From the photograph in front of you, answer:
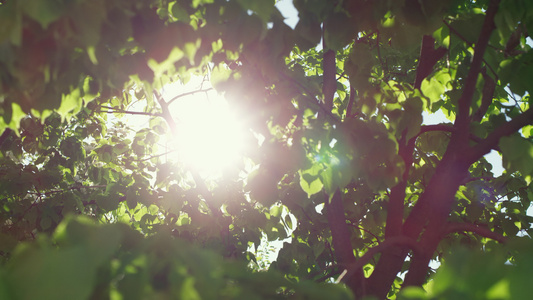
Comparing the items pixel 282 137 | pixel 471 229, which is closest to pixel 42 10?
pixel 282 137

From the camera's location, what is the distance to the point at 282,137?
2855mm

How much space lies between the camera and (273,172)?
290cm

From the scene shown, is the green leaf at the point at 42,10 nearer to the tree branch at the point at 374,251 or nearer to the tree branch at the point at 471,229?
the tree branch at the point at 374,251

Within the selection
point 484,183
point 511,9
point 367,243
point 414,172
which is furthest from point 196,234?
point 511,9

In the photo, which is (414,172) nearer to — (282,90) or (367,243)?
(367,243)

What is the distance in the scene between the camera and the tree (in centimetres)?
126

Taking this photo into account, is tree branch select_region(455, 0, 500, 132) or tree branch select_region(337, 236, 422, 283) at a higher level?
tree branch select_region(455, 0, 500, 132)

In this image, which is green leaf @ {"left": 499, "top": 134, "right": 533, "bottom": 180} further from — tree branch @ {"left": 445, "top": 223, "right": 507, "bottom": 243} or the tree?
tree branch @ {"left": 445, "top": 223, "right": 507, "bottom": 243}

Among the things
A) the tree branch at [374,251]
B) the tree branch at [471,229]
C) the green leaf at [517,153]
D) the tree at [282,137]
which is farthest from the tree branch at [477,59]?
the tree branch at [374,251]

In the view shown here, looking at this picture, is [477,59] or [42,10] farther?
[477,59]

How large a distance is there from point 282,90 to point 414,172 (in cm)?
237

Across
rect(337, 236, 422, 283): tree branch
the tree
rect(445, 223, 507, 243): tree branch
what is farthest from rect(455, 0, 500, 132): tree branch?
rect(337, 236, 422, 283): tree branch

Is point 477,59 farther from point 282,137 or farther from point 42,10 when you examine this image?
point 42,10

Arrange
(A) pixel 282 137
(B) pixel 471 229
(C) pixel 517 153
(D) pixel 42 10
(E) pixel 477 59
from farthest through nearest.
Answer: (B) pixel 471 229 < (A) pixel 282 137 < (E) pixel 477 59 < (C) pixel 517 153 < (D) pixel 42 10
